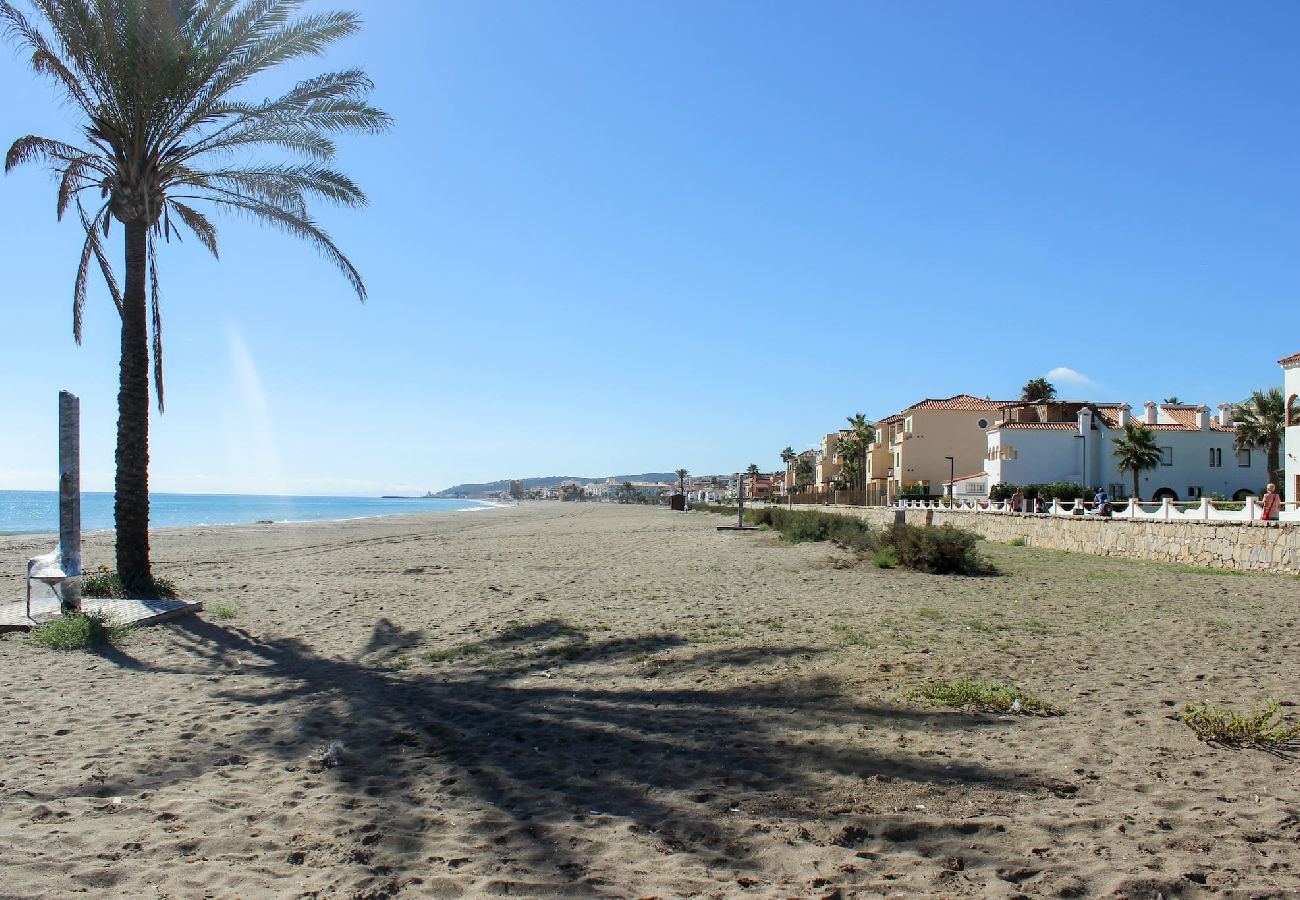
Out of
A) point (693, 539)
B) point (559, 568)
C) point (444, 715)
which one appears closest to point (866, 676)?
point (444, 715)

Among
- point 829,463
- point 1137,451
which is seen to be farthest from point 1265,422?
point 829,463

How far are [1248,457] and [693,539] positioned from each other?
128ft

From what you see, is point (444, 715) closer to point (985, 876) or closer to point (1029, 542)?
point (985, 876)

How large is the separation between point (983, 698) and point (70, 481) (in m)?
9.98

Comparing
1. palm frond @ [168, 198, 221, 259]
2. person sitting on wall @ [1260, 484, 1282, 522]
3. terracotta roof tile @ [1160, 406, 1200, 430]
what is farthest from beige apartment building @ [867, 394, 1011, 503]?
palm frond @ [168, 198, 221, 259]

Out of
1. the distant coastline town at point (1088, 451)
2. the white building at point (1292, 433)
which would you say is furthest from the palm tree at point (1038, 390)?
the white building at point (1292, 433)

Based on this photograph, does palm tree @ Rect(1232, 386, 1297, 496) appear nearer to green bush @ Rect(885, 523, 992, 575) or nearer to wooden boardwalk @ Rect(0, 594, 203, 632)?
green bush @ Rect(885, 523, 992, 575)

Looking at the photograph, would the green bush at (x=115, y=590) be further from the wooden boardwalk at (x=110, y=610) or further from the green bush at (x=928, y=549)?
the green bush at (x=928, y=549)

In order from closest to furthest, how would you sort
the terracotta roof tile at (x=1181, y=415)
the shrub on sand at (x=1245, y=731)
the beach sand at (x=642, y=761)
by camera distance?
the beach sand at (x=642, y=761) < the shrub on sand at (x=1245, y=731) < the terracotta roof tile at (x=1181, y=415)

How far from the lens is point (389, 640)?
897 cm

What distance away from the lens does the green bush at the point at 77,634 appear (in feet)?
27.2

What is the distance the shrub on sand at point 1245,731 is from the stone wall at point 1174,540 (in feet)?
42.6

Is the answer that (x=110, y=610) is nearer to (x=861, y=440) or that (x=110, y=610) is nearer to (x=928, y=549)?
(x=928, y=549)

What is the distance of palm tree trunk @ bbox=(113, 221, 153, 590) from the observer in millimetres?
11281
